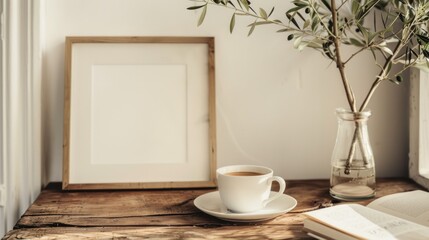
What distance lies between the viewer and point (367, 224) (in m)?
0.92

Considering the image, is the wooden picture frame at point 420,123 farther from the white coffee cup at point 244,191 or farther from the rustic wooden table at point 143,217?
the white coffee cup at point 244,191

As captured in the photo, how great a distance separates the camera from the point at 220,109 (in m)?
1.37

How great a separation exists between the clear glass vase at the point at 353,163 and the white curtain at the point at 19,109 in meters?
0.74

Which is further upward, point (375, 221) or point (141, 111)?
point (141, 111)

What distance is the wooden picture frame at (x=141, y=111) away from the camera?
4.25ft

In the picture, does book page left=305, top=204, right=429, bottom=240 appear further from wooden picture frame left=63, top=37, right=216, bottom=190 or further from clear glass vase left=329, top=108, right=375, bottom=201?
wooden picture frame left=63, top=37, right=216, bottom=190

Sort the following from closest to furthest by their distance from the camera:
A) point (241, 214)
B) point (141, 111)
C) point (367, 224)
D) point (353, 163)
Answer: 1. point (367, 224)
2. point (241, 214)
3. point (353, 163)
4. point (141, 111)

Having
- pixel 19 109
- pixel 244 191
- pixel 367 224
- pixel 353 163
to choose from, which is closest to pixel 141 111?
pixel 19 109

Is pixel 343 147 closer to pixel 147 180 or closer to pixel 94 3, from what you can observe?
pixel 147 180

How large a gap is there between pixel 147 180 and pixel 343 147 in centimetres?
50

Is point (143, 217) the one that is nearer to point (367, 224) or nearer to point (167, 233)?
point (167, 233)

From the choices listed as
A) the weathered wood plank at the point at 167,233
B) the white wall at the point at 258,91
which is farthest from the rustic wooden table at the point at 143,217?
the white wall at the point at 258,91

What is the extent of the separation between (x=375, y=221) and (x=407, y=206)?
17 cm

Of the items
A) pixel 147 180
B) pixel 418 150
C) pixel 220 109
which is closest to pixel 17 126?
pixel 147 180
